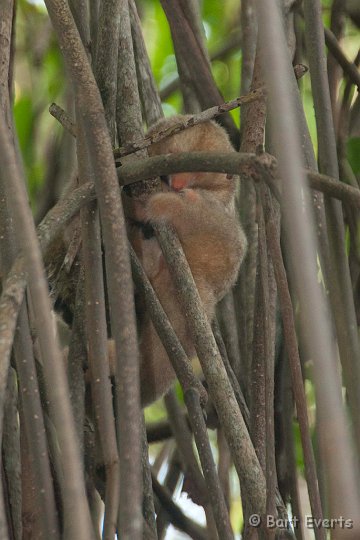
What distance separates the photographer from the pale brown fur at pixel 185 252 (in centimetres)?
240

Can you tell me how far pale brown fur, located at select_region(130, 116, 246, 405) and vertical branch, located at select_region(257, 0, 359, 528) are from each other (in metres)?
1.20

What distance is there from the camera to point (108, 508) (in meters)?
1.42

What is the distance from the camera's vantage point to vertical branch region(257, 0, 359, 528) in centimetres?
100

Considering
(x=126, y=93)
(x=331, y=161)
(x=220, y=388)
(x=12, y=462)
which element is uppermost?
(x=126, y=93)

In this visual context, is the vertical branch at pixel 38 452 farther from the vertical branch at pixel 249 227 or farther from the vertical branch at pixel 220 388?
the vertical branch at pixel 249 227

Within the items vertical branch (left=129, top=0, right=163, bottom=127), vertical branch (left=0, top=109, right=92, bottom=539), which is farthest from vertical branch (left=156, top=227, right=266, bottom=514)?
vertical branch (left=129, top=0, right=163, bottom=127)

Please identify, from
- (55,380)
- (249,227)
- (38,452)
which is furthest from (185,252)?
(55,380)

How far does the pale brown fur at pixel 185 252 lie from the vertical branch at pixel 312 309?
3.94ft

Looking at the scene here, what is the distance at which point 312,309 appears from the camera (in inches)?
40.4

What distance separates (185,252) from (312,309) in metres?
1.58

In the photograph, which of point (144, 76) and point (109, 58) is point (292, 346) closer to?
point (109, 58)

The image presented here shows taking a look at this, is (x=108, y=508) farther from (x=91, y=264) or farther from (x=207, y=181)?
(x=207, y=181)

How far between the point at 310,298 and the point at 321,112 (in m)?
1.17

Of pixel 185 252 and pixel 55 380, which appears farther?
pixel 185 252
